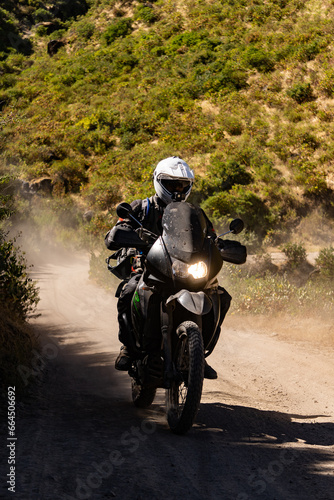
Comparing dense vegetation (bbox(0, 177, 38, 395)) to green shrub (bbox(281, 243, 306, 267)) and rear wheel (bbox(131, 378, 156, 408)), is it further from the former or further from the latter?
green shrub (bbox(281, 243, 306, 267))

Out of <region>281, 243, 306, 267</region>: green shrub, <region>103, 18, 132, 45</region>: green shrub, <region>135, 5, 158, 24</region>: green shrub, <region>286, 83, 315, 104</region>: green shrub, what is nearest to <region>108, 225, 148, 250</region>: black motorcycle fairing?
<region>281, 243, 306, 267</region>: green shrub

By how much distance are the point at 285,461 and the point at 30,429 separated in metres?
1.93

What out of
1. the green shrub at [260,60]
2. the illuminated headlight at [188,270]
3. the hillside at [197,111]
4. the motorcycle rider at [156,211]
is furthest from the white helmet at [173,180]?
the green shrub at [260,60]

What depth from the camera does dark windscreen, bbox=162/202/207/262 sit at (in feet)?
13.3

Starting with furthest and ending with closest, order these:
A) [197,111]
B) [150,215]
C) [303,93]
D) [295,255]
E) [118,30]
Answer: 1. [118,30]
2. [197,111]
3. [303,93]
4. [295,255]
5. [150,215]

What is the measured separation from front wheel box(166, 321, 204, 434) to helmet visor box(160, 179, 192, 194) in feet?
4.33

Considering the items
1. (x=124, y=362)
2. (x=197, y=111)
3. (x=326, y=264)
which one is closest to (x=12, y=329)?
(x=124, y=362)

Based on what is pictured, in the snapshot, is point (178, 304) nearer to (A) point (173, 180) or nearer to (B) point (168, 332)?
(B) point (168, 332)

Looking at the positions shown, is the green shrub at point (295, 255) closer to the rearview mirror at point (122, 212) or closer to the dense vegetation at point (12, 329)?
the dense vegetation at point (12, 329)

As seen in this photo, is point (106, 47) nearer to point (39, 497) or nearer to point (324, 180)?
point (324, 180)

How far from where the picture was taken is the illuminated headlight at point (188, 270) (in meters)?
3.98

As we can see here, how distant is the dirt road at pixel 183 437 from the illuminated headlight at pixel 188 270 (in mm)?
1253

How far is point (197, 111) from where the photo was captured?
27125 mm

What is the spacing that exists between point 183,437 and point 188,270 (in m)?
1.29
